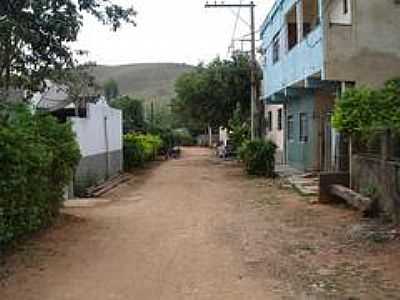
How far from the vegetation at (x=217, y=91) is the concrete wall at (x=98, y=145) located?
16621mm

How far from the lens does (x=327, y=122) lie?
24.6m

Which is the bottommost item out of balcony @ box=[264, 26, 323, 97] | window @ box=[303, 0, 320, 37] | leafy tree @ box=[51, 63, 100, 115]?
leafy tree @ box=[51, 63, 100, 115]

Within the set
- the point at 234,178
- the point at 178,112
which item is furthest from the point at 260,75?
the point at 234,178

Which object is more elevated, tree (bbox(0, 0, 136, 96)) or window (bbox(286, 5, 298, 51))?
window (bbox(286, 5, 298, 51))

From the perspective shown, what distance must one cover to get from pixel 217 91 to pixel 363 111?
30.7 meters

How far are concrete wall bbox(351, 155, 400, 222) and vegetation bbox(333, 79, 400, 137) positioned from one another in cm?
79

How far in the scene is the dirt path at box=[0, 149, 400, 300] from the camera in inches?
300

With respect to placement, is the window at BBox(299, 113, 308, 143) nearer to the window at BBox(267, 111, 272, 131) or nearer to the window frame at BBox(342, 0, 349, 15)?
the window frame at BBox(342, 0, 349, 15)

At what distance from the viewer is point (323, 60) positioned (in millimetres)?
19234

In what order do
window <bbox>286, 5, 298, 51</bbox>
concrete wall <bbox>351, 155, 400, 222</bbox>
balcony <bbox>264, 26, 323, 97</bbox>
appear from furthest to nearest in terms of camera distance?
window <bbox>286, 5, 298, 51</bbox>
balcony <bbox>264, 26, 323, 97</bbox>
concrete wall <bbox>351, 155, 400, 222</bbox>

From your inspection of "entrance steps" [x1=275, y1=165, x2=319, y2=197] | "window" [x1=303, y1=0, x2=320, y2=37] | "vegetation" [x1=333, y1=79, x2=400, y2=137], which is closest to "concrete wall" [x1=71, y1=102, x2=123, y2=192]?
"entrance steps" [x1=275, y1=165, x2=319, y2=197]

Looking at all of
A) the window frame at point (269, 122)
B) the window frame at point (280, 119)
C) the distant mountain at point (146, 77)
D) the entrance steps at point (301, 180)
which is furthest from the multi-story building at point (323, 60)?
the distant mountain at point (146, 77)

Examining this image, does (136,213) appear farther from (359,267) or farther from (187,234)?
(359,267)

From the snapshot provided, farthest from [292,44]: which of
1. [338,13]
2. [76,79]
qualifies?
[76,79]
